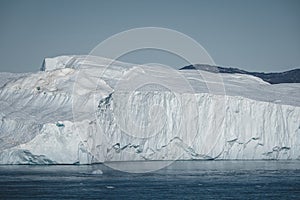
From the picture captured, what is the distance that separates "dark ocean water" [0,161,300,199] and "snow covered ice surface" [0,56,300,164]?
1.42m

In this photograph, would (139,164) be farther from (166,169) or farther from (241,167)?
(241,167)

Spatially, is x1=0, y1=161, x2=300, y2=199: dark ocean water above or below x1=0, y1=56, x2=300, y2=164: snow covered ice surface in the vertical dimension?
below

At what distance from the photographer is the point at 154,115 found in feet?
119

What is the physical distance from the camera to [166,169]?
3416cm

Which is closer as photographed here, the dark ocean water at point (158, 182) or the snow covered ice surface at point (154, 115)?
the dark ocean water at point (158, 182)

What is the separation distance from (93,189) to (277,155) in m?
14.8

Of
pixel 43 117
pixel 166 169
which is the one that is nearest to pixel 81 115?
pixel 43 117

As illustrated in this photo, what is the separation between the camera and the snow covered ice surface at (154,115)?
34.8m

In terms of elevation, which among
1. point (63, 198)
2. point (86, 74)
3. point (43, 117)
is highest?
point (86, 74)

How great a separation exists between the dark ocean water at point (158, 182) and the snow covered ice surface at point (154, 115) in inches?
56.1

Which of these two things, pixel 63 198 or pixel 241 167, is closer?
pixel 63 198

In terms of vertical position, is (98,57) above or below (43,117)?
above

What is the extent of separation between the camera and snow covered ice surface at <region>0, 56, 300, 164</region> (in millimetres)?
34781

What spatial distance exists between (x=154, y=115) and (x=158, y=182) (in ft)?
27.1
